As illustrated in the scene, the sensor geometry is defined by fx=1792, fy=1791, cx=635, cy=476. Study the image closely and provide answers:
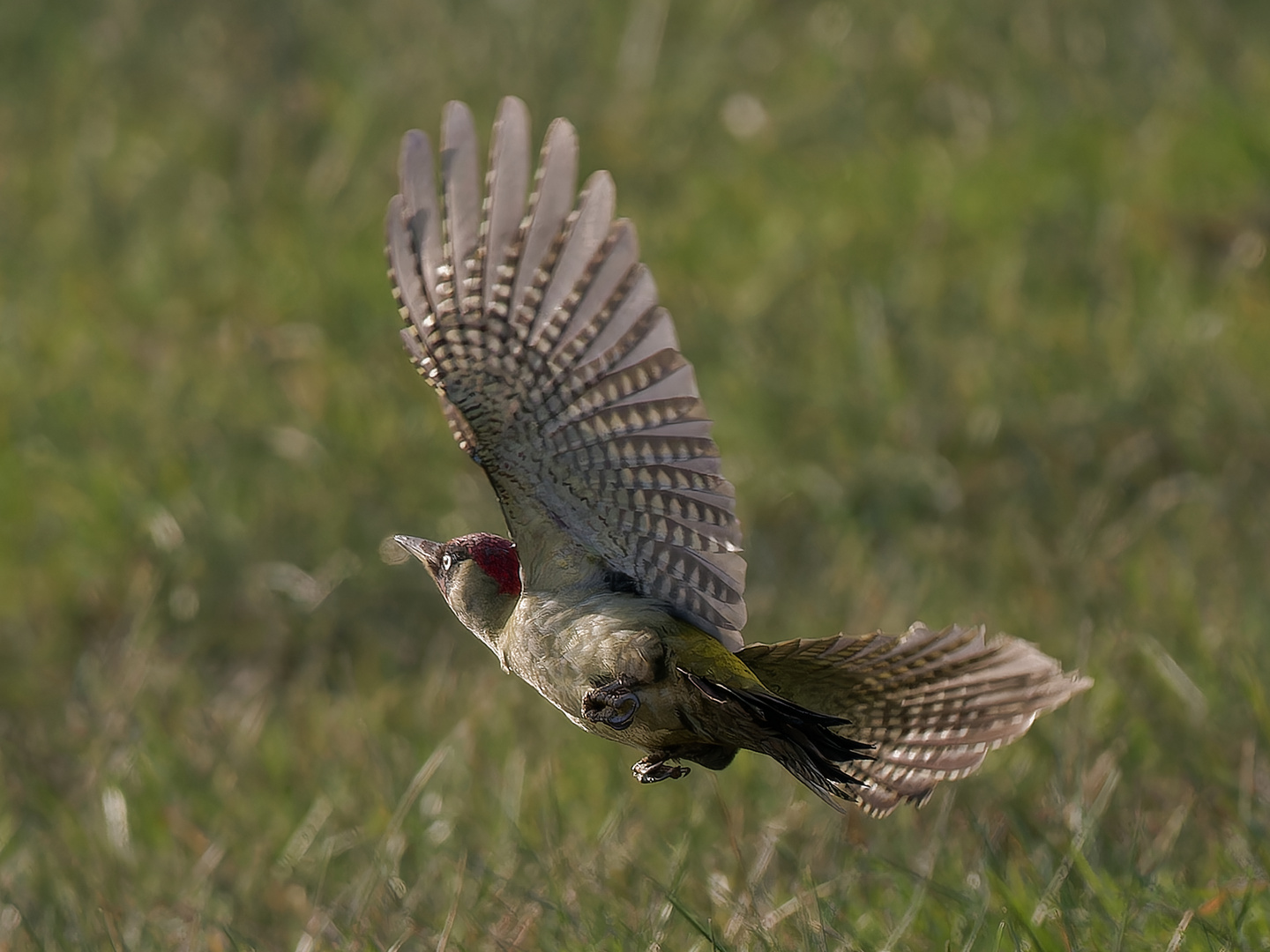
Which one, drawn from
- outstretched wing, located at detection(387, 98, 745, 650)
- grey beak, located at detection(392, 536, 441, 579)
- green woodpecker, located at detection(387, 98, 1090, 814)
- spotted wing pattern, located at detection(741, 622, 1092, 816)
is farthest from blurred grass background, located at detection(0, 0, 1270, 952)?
outstretched wing, located at detection(387, 98, 745, 650)

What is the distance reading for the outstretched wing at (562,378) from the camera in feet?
12.5

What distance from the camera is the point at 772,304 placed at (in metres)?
7.86

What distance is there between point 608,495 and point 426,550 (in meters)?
0.73

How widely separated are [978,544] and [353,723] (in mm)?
2381

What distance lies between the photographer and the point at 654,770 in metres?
3.94

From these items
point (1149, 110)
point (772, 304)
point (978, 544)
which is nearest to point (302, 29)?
point (772, 304)

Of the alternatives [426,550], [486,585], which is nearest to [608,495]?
[486,585]

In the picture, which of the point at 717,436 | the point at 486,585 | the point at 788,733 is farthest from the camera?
the point at 717,436

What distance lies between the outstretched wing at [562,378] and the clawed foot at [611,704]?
0.28 metres

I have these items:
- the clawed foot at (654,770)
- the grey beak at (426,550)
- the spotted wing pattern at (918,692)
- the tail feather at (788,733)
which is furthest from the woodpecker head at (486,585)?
the tail feather at (788,733)

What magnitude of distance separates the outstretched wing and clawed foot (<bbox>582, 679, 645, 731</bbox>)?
11.0 inches

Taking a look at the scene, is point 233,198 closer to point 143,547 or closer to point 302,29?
point 302,29

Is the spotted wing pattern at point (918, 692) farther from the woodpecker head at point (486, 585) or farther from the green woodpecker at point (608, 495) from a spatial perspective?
the woodpecker head at point (486, 585)

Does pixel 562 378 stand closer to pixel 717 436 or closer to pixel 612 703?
pixel 612 703
